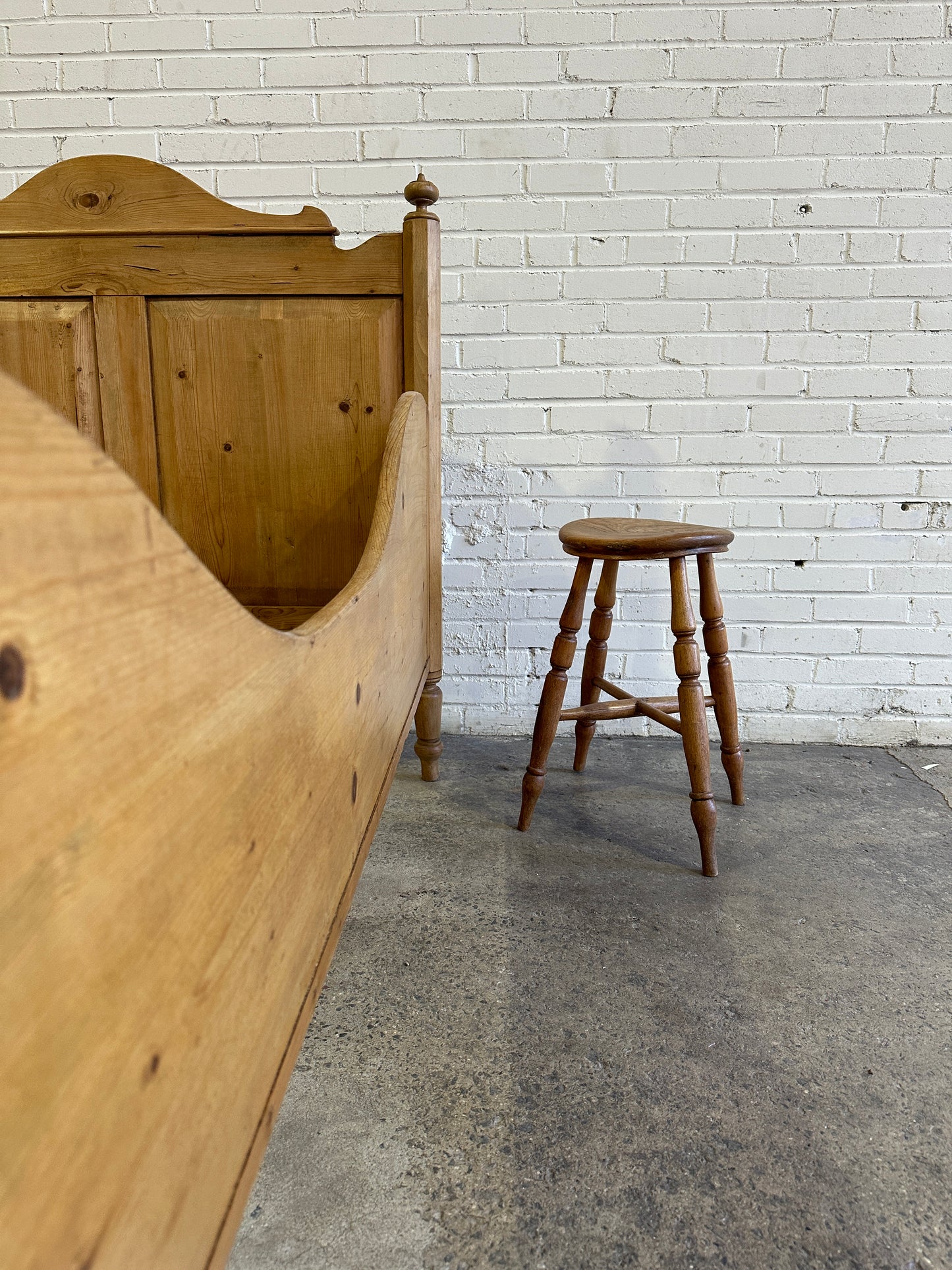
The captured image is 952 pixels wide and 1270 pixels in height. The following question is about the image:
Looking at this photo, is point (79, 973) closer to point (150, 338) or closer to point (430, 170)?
point (150, 338)

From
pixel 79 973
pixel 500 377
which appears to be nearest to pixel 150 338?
pixel 500 377

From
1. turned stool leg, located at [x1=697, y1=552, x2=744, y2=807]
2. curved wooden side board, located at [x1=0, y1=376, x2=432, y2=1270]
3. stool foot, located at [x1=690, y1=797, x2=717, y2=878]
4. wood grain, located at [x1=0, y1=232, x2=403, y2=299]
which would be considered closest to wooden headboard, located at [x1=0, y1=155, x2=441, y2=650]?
wood grain, located at [x1=0, y1=232, x2=403, y2=299]

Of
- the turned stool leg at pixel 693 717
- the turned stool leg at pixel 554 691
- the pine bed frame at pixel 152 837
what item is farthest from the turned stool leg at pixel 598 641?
the pine bed frame at pixel 152 837

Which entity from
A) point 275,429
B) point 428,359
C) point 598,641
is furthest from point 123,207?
point 598,641

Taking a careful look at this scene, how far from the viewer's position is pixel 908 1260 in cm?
83

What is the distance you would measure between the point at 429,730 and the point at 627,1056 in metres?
1.00

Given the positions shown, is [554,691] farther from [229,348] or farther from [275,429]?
[229,348]

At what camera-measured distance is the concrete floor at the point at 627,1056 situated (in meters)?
0.87

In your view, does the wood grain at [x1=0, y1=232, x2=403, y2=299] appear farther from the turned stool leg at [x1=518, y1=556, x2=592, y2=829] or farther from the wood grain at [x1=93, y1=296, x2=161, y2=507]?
the turned stool leg at [x1=518, y1=556, x2=592, y2=829]

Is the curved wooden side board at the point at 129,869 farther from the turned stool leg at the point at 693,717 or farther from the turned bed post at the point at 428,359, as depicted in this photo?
the turned bed post at the point at 428,359

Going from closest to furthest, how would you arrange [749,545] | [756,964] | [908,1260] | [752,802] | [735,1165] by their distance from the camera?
[908,1260], [735,1165], [756,964], [752,802], [749,545]

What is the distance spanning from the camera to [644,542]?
5.10 feet

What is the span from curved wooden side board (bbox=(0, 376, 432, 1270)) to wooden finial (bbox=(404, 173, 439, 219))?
1.25 metres

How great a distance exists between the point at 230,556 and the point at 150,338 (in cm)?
45
